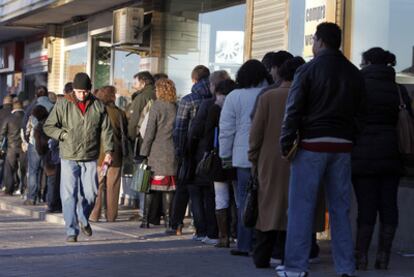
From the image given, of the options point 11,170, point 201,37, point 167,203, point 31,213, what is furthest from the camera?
point 11,170

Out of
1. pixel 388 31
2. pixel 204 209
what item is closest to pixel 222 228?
pixel 204 209

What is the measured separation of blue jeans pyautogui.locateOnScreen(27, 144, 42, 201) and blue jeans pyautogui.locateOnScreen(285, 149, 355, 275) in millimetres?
8828

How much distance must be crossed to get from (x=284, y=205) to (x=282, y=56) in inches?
63.0

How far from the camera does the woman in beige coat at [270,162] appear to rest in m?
8.34

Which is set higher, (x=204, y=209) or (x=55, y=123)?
(x=55, y=123)

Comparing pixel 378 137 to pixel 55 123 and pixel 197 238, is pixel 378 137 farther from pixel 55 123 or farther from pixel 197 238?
pixel 55 123

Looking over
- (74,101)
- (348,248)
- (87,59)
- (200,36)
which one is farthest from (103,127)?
(87,59)

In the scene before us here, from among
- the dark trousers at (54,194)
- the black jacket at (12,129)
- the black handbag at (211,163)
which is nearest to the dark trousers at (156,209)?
the black handbag at (211,163)

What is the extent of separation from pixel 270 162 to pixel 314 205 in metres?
0.83

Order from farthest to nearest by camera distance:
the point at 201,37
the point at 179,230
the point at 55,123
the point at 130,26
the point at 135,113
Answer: the point at 130,26
the point at 201,37
the point at 135,113
the point at 179,230
the point at 55,123

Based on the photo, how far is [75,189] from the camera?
1063 cm

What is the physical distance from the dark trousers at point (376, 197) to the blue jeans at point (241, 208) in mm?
1174

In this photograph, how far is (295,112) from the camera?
7445 millimetres

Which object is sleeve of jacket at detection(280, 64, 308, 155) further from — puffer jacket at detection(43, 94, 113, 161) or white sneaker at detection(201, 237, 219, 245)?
puffer jacket at detection(43, 94, 113, 161)
